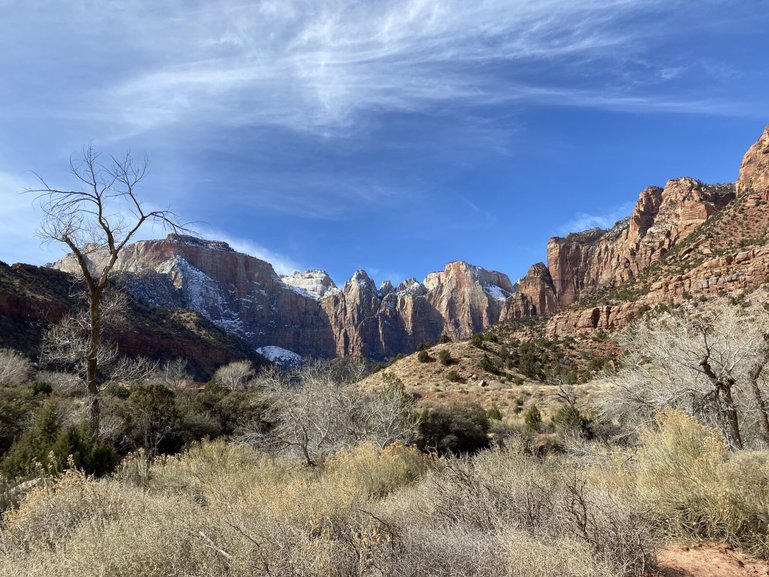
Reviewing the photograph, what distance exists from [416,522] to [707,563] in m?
2.64

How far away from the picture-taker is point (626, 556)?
12.3 ft

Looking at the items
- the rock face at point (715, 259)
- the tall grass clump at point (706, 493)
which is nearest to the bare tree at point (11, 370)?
the tall grass clump at point (706, 493)

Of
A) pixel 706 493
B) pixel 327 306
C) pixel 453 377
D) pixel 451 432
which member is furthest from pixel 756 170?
pixel 327 306

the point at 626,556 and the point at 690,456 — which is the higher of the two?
the point at 690,456

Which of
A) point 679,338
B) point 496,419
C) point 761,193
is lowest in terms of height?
point 496,419

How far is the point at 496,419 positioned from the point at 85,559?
20.1 meters

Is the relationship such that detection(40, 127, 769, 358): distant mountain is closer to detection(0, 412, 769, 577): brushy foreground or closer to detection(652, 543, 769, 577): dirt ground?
detection(0, 412, 769, 577): brushy foreground

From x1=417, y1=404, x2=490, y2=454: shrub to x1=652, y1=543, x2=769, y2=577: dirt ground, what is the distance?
11400 millimetres

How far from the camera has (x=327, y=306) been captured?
173375 mm

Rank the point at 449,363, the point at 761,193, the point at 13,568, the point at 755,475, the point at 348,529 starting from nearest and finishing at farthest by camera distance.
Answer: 1. the point at 13,568
2. the point at 348,529
3. the point at 755,475
4. the point at 449,363
5. the point at 761,193

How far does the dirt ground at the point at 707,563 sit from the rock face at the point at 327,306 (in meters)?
145

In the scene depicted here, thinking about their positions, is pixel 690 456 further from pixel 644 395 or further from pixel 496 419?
pixel 496 419

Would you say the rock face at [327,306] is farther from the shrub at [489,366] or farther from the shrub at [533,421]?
the shrub at [533,421]

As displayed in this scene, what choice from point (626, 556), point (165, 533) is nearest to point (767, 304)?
point (626, 556)
